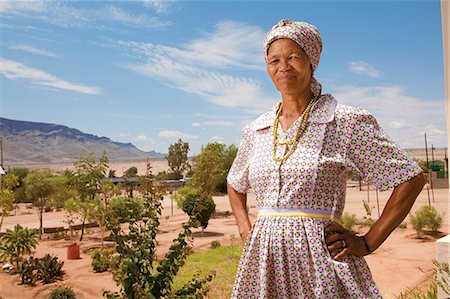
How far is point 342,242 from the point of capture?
1424mm

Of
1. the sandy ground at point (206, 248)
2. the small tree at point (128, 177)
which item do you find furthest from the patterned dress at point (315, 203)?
the sandy ground at point (206, 248)

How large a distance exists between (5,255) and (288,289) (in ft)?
25.1

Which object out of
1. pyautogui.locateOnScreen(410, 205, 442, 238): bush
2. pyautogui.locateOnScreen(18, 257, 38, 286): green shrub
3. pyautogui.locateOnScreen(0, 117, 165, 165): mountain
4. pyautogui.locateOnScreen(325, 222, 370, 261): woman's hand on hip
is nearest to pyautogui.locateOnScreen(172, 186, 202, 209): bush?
pyautogui.locateOnScreen(410, 205, 442, 238): bush

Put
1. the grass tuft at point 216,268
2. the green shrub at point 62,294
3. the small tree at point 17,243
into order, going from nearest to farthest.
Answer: the green shrub at point 62,294 → the grass tuft at point 216,268 → the small tree at point 17,243

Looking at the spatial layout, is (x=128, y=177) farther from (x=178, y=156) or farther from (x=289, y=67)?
(x=178, y=156)

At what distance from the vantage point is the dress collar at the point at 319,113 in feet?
5.02

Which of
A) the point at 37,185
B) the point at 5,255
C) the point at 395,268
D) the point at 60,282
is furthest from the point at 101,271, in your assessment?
the point at 37,185

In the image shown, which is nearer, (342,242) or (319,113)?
(342,242)

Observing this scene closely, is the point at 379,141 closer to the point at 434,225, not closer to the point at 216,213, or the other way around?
the point at 434,225

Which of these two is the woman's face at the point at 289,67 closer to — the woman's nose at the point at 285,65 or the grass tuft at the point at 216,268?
the woman's nose at the point at 285,65

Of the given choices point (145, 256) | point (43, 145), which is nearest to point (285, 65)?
point (145, 256)

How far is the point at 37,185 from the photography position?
1400 cm

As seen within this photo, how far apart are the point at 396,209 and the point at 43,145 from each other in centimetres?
16107

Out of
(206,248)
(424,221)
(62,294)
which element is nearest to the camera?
(62,294)
